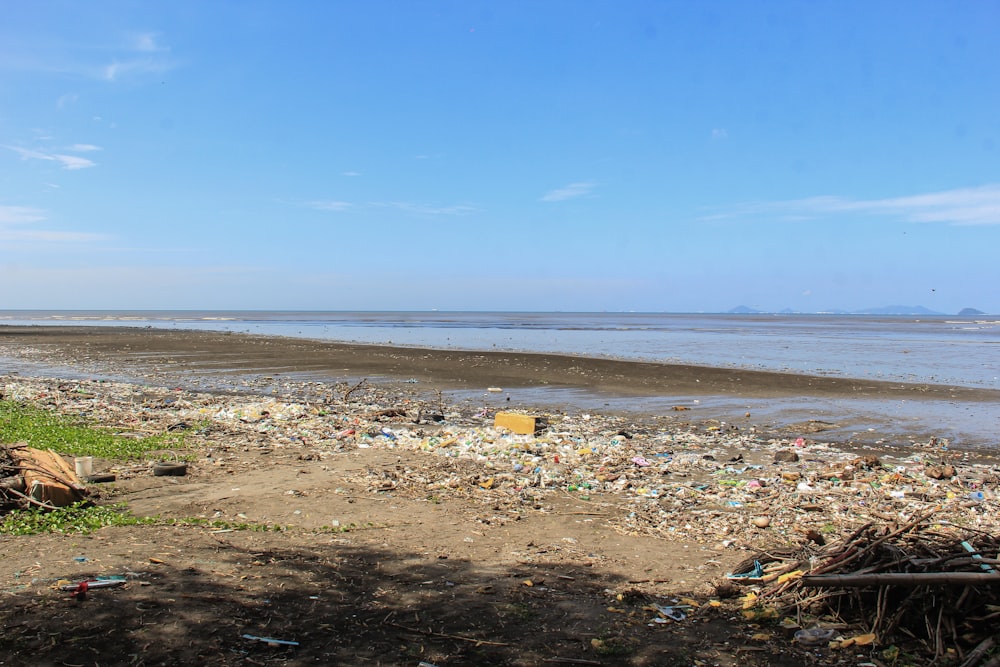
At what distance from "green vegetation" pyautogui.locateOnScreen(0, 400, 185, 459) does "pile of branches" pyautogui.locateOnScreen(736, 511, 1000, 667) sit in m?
8.52

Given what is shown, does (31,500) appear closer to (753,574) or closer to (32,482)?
(32,482)

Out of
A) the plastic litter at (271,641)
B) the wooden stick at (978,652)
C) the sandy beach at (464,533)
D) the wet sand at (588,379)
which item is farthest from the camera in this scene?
the wet sand at (588,379)

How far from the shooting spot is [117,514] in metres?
6.62

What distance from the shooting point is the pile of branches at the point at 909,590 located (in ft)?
13.0

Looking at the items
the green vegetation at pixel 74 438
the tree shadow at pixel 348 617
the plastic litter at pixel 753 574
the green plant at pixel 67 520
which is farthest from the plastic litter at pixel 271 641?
the green vegetation at pixel 74 438

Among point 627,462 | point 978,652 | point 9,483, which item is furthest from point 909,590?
point 9,483

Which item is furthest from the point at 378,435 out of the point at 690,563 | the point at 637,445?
the point at 690,563

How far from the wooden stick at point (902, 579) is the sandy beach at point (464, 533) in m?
0.15

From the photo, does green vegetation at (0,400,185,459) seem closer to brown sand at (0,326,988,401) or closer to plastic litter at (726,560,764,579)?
plastic litter at (726,560,764,579)

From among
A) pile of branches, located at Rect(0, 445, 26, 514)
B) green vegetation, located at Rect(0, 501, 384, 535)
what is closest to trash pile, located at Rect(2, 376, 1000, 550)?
pile of branches, located at Rect(0, 445, 26, 514)

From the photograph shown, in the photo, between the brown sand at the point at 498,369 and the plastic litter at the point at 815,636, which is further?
the brown sand at the point at 498,369

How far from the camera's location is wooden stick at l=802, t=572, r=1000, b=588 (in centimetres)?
399

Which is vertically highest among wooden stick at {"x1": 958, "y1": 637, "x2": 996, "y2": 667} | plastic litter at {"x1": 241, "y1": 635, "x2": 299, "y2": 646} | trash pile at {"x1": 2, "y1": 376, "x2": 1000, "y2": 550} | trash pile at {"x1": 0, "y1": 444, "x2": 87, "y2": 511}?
trash pile at {"x1": 0, "y1": 444, "x2": 87, "y2": 511}

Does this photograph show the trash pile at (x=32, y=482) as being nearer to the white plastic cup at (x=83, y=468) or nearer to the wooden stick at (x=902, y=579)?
the white plastic cup at (x=83, y=468)
